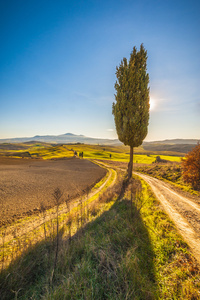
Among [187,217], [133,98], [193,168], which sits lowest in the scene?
[187,217]

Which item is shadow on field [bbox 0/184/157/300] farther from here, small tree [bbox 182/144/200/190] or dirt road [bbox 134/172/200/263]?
small tree [bbox 182/144/200/190]

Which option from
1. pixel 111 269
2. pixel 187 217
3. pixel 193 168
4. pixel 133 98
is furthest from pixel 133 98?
pixel 111 269

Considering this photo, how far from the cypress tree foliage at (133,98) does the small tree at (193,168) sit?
604 cm

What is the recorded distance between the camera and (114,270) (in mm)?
3236

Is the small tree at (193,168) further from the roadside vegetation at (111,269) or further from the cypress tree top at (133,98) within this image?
the roadside vegetation at (111,269)

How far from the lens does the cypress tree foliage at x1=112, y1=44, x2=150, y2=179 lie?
15.6 meters

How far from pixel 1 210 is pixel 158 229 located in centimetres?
1059

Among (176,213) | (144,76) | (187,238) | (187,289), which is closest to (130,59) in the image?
(144,76)

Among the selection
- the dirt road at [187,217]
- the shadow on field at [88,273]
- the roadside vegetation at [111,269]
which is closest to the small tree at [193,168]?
the dirt road at [187,217]

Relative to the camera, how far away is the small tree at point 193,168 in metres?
13.5

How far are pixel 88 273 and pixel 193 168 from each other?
15.2 m

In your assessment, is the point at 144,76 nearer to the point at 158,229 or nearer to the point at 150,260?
the point at 158,229

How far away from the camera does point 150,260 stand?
A: 401 cm

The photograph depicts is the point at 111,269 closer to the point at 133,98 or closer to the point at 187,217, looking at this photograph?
the point at 187,217
